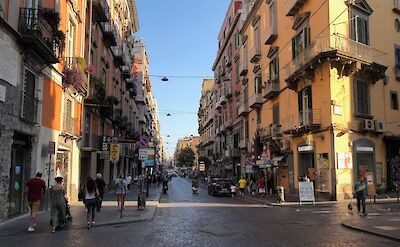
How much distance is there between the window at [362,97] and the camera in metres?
26.2

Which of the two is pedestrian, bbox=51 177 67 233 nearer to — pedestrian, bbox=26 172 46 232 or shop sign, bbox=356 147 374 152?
pedestrian, bbox=26 172 46 232

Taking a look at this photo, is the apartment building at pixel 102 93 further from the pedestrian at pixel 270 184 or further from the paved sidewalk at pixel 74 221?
the pedestrian at pixel 270 184

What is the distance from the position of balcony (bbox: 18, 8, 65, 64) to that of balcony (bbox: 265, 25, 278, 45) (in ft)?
66.6

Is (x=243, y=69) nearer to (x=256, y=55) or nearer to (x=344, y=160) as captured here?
(x=256, y=55)

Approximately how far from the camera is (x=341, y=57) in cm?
2433

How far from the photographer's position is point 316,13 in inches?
1033

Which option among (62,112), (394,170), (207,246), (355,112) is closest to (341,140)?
(355,112)

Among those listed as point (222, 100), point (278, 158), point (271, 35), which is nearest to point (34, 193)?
point (278, 158)

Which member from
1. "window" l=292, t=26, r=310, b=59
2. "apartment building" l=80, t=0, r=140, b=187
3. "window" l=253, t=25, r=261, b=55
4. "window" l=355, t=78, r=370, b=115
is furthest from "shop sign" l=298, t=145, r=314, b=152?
"window" l=253, t=25, r=261, b=55

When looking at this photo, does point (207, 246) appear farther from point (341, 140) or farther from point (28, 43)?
point (341, 140)

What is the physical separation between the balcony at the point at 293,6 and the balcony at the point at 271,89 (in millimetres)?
5823

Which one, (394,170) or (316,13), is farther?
(316,13)

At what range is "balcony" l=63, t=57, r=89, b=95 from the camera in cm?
2038

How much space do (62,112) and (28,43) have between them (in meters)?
5.86
